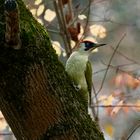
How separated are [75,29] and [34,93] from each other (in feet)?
5.39

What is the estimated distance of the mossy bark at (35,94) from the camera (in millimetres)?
1807

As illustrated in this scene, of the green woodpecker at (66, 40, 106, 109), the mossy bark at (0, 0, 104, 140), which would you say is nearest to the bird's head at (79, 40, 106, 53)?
the green woodpecker at (66, 40, 106, 109)

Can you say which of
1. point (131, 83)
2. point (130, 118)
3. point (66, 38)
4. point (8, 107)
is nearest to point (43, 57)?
point (8, 107)

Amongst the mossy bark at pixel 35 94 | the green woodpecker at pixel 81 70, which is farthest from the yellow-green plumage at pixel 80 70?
the mossy bark at pixel 35 94

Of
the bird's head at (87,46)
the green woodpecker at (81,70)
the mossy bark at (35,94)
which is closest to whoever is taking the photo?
the mossy bark at (35,94)

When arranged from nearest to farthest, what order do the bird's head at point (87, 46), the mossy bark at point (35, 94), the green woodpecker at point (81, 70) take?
the mossy bark at point (35, 94)
the green woodpecker at point (81, 70)
the bird's head at point (87, 46)

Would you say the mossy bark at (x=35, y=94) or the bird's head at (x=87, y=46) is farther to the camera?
the bird's head at (x=87, y=46)

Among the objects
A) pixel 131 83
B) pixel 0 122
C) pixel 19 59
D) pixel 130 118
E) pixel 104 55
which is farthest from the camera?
pixel 104 55

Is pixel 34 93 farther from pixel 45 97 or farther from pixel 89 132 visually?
pixel 89 132

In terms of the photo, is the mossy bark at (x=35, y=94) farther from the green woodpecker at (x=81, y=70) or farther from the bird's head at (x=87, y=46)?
the bird's head at (x=87, y=46)

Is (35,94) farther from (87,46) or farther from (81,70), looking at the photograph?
(87,46)

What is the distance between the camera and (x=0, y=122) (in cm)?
417

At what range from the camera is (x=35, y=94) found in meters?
1.82

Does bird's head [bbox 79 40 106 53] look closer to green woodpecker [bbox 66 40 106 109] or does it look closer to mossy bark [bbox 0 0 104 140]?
green woodpecker [bbox 66 40 106 109]
